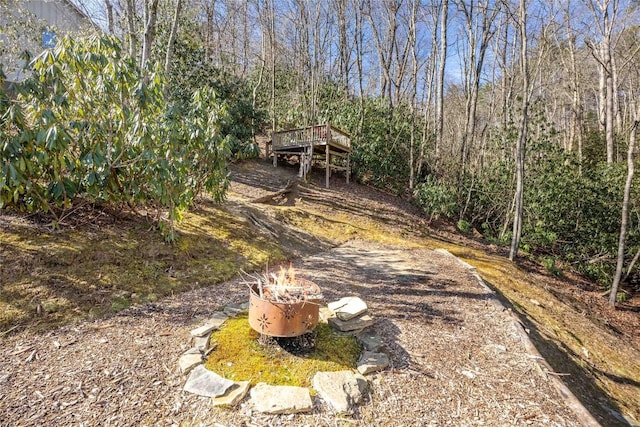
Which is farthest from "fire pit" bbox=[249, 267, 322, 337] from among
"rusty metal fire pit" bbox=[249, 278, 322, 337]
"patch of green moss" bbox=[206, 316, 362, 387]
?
"patch of green moss" bbox=[206, 316, 362, 387]

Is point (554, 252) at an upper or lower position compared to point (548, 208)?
lower

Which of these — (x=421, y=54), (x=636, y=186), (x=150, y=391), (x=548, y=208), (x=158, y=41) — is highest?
(x=421, y=54)

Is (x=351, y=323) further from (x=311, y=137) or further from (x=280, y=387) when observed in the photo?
(x=311, y=137)

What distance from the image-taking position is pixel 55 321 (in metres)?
2.97

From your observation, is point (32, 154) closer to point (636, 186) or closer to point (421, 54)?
point (636, 186)

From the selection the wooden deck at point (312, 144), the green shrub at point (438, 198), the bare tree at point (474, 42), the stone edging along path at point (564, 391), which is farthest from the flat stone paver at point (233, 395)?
the bare tree at point (474, 42)

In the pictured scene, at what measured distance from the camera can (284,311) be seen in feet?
8.52

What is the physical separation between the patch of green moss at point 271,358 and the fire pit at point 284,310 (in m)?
0.21

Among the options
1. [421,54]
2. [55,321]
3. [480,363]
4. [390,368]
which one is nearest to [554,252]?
[480,363]

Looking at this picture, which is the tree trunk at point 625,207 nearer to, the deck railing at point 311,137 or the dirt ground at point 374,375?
the dirt ground at point 374,375

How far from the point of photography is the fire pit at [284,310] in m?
2.60

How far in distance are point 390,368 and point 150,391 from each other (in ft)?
5.94

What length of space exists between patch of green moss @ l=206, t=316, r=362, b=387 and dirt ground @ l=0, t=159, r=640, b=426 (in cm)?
27

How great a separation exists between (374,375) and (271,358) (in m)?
0.83
